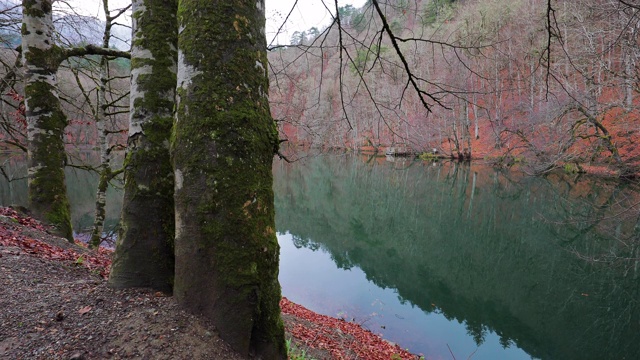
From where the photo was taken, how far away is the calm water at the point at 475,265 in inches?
289

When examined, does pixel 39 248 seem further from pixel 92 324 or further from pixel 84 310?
pixel 92 324

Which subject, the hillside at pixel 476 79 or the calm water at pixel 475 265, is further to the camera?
the calm water at pixel 475 265

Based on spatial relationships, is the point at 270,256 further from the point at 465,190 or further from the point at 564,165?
the point at 564,165

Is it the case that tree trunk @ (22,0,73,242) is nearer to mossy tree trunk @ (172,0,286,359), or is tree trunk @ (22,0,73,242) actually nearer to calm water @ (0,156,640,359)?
mossy tree trunk @ (172,0,286,359)

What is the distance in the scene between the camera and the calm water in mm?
7332

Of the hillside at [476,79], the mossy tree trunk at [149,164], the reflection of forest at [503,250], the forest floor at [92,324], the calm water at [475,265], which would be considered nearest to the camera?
the forest floor at [92,324]

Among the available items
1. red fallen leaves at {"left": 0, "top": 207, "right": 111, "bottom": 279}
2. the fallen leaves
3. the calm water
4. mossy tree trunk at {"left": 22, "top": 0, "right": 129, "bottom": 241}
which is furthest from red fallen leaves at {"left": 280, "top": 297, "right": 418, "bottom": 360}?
mossy tree trunk at {"left": 22, "top": 0, "right": 129, "bottom": 241}

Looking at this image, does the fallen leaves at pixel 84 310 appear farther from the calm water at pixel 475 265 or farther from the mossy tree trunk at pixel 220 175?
the calm water at pixel 475 265

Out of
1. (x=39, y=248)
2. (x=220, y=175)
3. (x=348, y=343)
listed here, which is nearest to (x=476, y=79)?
(x=348, y=343)

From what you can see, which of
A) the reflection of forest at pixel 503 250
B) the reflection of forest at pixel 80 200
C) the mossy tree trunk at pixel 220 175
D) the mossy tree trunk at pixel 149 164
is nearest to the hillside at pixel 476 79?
the mossy tree trunk at pixel 220 175

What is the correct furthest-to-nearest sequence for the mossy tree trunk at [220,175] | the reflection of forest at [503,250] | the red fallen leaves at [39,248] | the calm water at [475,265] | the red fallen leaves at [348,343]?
the reflection of forest at [503,250]
the calm water at [475,265]
the red fallen leaves at [348,343]
the red fallen leaves at [39,248]
the mossy tree trunk at [220,175]

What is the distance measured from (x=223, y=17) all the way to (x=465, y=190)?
22.5 meters

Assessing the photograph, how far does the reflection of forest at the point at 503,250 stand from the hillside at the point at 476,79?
3352mm

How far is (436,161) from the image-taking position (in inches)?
1567
